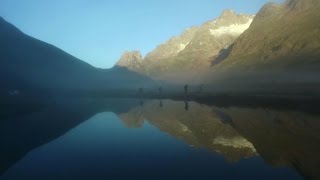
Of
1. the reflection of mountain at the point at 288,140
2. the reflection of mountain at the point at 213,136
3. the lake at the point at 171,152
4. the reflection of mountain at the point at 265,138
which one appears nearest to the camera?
the lake at the point at 171,152

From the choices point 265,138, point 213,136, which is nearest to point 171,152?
point 213,136

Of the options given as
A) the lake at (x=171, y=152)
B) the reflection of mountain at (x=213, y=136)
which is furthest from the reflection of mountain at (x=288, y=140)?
the reflection of mountain at (x=213, y=136)

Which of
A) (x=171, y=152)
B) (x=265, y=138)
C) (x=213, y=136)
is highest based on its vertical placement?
(x=265, y=138)

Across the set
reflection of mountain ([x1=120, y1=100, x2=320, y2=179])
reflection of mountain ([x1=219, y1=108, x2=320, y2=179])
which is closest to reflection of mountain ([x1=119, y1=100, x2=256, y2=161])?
reflection of mountain ([x1=120, y1=100, x2=320, y2=179])

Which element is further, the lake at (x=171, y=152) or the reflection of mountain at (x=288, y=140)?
the reflection of mountain at (x=288, y=140)

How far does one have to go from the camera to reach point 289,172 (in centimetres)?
2206

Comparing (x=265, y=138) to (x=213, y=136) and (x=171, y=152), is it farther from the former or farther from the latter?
(x=171, y=152)

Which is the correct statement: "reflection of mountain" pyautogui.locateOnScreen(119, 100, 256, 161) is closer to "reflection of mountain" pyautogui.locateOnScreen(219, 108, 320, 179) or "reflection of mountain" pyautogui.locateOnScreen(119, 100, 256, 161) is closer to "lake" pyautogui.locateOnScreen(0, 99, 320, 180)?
"lake" pyautogui.locateOnScreen(0, 99, 320, 180)

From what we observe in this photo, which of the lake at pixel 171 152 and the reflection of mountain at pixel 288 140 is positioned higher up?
the reflection of mountain at pixel 288 140

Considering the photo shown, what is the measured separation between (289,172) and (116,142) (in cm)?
1904

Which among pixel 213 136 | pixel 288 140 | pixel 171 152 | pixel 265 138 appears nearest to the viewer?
pixel 171 152

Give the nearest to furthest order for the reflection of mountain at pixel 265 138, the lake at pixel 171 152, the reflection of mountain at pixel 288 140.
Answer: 1. the lake at pixel 171 152
2. the reflection of mountain at pixel 288 140
3. the reflection of mountain at pixel 265 138

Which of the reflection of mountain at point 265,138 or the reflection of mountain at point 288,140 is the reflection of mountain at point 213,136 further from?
the reflection of mountain at point 288,140

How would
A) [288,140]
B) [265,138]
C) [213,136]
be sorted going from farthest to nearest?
[213,136] → [265,138] → [288,140]
